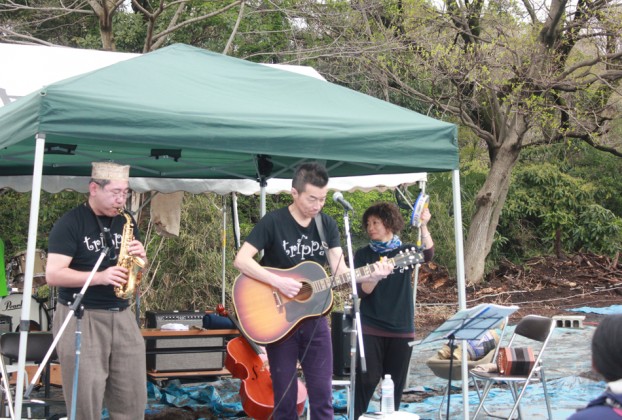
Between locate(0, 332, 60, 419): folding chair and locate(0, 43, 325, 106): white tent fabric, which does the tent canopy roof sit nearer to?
locate(0, 43, 325, 106): white tent fabric

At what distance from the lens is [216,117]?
15.6ft

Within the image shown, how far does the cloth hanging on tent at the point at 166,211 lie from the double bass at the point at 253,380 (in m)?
2.74

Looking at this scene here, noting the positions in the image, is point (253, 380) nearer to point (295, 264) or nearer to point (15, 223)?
point (295, 264)

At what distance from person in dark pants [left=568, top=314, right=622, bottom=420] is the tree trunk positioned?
13.9 meters

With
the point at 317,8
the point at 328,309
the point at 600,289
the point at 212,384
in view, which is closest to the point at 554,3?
the point at 317,8

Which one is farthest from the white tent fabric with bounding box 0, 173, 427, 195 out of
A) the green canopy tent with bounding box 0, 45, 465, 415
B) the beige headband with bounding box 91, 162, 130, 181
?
the beige headband with bounding box 91, 162, 130, 181

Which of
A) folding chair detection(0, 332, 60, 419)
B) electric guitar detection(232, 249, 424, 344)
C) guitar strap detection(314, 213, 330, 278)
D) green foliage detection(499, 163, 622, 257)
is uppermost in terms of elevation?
green foliage detection(499, 163, 622, 257)

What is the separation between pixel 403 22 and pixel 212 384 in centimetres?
918

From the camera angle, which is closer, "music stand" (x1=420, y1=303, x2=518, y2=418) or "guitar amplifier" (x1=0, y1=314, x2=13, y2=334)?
"music stand" (x1=420, y1=303, x2=518, y2=418)

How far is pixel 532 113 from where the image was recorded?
14.6 meters

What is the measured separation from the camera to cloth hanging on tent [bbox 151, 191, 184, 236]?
9.34m

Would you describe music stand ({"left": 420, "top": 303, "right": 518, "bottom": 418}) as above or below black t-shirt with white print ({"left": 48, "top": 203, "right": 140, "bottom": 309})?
below

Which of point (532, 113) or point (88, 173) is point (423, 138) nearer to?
point (88, 173)

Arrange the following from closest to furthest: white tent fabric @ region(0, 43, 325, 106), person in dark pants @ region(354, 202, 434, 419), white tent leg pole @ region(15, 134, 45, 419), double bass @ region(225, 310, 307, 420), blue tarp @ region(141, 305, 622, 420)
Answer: white tent leg pole @ region(15, 134, 45, 419) → person in dark pants @ region(354, 202, 434, 419) → double bass @ region(225, 310, 307, 420) → blue tarp @ region(141, 305, 622, 420) → white tent fabric @ region(0, 43, 325, 106)
